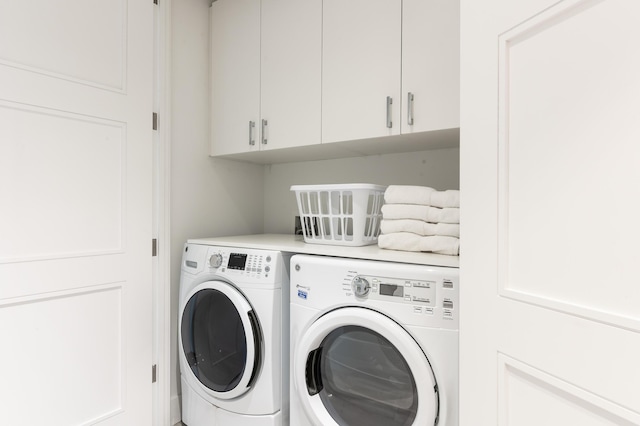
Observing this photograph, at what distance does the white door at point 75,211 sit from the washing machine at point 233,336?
226 millimetres

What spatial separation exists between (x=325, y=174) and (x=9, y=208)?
1.51 metres

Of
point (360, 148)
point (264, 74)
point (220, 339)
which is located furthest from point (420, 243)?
point (264, 74)

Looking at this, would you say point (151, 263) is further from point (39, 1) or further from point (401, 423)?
point (401, 423)

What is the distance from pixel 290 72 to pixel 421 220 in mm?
1029

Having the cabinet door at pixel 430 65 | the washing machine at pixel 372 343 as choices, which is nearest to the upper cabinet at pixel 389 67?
Answer: the cabinet door at pixel 430 65

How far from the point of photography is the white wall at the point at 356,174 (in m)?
1.79

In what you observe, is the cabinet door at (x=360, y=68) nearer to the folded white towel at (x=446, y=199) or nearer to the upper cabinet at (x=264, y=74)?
the upper cabinet at (x=264, y=74)

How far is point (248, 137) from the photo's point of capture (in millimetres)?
1948
